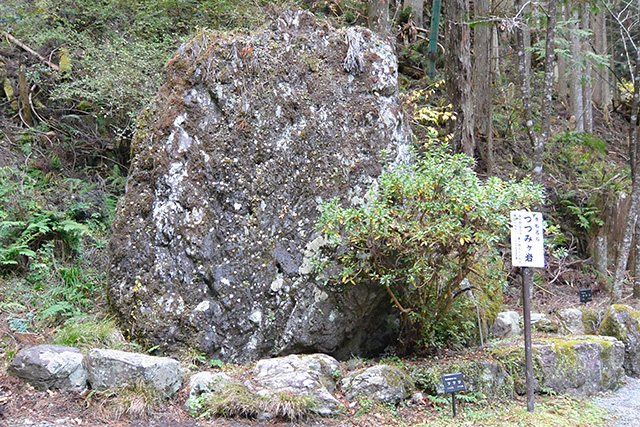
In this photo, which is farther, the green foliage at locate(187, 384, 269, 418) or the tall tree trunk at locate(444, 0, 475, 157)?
the tall tree trunk at locate(444, 0, 475, 157)

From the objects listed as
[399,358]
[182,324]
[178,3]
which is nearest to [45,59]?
[178,3]

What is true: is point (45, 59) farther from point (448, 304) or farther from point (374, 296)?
point (448, 304)

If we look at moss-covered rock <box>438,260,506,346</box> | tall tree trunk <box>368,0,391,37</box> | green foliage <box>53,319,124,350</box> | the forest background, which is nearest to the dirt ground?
green foliage <box>53,319,124,350</box>

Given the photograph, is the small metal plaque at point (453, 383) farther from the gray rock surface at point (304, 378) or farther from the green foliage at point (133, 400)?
the green foliage at point (133, 400)

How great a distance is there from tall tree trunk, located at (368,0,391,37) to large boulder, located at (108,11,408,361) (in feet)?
12.6

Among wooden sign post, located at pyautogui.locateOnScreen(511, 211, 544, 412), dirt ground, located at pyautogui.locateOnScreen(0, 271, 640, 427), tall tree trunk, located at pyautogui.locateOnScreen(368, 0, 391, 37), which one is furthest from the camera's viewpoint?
tall tree trunk, located at pyautogui.locateOnScreen(368, 0, 391, 37)

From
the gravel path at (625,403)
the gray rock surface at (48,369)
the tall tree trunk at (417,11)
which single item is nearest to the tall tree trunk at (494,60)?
the tall tree trunk at (417,11)

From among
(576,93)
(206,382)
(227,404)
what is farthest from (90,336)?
(576,93)

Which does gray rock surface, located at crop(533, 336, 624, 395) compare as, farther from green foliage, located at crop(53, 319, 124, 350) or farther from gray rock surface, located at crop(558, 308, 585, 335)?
green foliage, located at crop(53, 319, 124, 350)

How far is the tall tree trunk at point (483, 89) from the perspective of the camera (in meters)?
11.8

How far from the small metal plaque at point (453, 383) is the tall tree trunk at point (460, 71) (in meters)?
5.96

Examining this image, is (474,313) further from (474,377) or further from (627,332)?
(627,332)

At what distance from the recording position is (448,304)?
6344 millimetres

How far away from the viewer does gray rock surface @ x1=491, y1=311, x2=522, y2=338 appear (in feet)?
27.3
